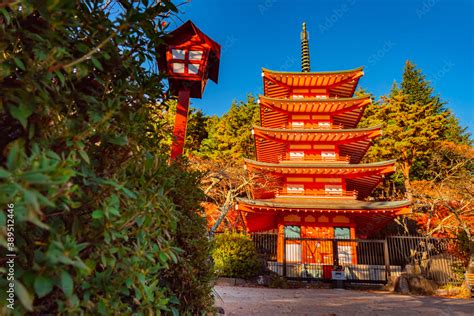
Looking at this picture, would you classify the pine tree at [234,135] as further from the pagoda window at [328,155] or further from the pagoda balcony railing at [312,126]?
the pagoda window at [328,155]

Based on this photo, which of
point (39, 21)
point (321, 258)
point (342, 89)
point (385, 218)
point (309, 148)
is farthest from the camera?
point (342, 89)

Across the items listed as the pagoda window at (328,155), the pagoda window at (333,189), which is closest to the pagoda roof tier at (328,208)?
the pagoda window at (333,189)

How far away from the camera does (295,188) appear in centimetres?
1541

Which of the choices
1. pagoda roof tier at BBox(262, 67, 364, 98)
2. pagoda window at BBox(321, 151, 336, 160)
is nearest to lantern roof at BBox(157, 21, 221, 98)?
pagoda window at BBox(321, 151, 336, 160)

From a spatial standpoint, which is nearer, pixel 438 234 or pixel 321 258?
pixel 321 258

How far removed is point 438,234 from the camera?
61.9ft

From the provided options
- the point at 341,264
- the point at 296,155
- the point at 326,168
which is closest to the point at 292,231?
the point at 341,264

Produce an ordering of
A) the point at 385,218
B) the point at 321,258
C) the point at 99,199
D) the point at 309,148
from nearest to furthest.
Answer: the point at 99,199 < the point at 321,258 < the point at 385,218 < the point at 309,148

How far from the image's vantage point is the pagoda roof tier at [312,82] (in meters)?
17.0

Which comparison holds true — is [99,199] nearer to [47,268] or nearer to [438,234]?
[47,268]

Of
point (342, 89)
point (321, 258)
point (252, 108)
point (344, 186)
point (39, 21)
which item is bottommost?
point (321, 258)

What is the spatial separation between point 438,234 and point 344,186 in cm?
899

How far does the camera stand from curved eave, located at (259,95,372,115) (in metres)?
15.9

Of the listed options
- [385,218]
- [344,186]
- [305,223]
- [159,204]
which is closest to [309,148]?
[344,186]
